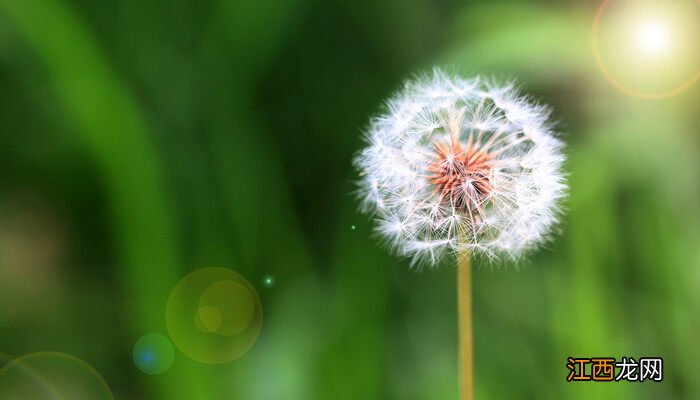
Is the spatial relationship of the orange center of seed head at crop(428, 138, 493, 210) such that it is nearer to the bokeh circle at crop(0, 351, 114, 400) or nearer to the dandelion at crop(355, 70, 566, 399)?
the dandelion at crop(355, 70, 566, 399)

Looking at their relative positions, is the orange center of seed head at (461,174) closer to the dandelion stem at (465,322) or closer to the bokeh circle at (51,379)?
the dandelion stem at (465,322)

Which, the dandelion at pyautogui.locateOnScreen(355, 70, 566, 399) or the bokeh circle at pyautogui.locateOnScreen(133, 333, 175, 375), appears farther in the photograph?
the bokeh circle at pyautogui.locateOnScreen(133, 333, 175, 375)

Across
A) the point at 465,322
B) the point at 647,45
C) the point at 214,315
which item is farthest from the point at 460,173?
the point at 647,45

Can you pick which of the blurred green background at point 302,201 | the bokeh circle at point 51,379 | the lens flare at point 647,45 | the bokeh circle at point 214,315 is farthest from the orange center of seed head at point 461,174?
the bokeh circle at point 51,379

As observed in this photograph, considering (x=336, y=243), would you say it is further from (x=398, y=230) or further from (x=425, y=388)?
(x=398, y=230)

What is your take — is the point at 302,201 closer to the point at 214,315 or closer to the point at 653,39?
the point at 214,315

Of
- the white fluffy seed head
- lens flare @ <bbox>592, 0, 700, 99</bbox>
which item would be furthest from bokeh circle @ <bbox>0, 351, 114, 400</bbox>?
lens flare @ <bbox>592, 0, 700, 99</bbox>
